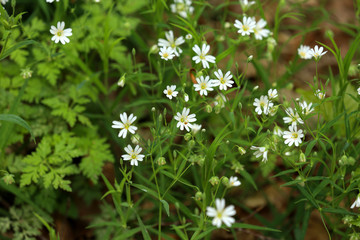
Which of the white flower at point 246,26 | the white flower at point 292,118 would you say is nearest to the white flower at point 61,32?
the white flower at point 246,26

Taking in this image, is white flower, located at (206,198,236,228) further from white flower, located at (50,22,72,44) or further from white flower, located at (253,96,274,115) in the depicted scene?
white flower, located at (50,22,72,44)

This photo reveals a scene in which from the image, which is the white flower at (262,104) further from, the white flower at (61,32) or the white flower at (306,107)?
the white flower at (61,32)

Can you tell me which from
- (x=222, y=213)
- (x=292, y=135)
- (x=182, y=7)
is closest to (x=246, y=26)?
(x=182, y=7)

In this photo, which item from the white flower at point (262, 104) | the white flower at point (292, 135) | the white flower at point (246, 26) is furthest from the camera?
the white flower at point (246, 26)

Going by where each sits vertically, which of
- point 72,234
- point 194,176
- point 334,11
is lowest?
point 72,234

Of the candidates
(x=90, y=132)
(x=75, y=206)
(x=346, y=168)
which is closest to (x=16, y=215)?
(x=75, y=206)

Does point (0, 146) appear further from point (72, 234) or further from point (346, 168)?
point (346, 168)

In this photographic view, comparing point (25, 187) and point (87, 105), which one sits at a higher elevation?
point (87, 105)

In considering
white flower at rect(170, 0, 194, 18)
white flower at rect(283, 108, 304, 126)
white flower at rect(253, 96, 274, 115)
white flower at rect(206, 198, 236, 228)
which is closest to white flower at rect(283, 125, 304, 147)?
white flower at rect(283, 108, 304, 126)

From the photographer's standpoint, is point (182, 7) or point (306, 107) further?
point (182, 7)

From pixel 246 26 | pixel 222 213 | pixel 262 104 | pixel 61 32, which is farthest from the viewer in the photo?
pixel 246 26

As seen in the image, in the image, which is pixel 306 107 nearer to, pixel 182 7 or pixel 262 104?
pixel 262 104
